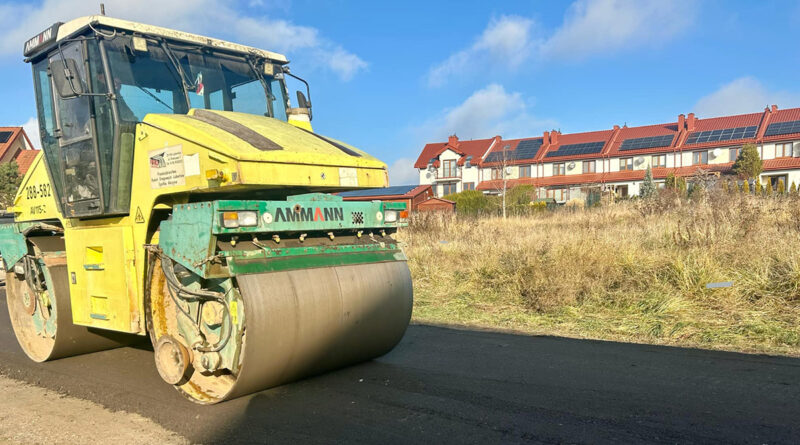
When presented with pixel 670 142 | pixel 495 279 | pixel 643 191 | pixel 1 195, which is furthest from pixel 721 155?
pixel 1 195

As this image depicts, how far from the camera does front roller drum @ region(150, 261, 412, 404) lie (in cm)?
436

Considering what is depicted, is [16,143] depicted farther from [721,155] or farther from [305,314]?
[721,155]

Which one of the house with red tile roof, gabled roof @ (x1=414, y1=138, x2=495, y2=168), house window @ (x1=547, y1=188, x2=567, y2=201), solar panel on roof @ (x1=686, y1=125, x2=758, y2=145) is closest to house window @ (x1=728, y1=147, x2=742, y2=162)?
solar panel on roof @ (x1=686, y1=125, x2=758, y2=145)

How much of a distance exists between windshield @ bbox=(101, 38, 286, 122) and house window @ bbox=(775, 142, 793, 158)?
44.0 m

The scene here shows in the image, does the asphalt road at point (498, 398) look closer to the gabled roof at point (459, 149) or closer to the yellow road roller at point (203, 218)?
the yellow road roller at point (203, 218)

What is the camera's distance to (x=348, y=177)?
17.2 ft

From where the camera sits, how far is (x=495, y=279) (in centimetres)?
998

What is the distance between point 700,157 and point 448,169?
815 inches

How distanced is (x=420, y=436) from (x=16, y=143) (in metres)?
45.5

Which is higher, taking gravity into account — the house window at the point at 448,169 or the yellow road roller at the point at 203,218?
the house window at the point at 448,169

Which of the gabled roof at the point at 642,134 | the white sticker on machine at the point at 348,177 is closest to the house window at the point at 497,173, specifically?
the gabled roof at the point at 642,134

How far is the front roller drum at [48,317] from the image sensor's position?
20.6ft

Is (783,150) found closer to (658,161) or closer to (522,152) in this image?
(658,161)

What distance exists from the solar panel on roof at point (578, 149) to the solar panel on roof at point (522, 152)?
77.3 inches
